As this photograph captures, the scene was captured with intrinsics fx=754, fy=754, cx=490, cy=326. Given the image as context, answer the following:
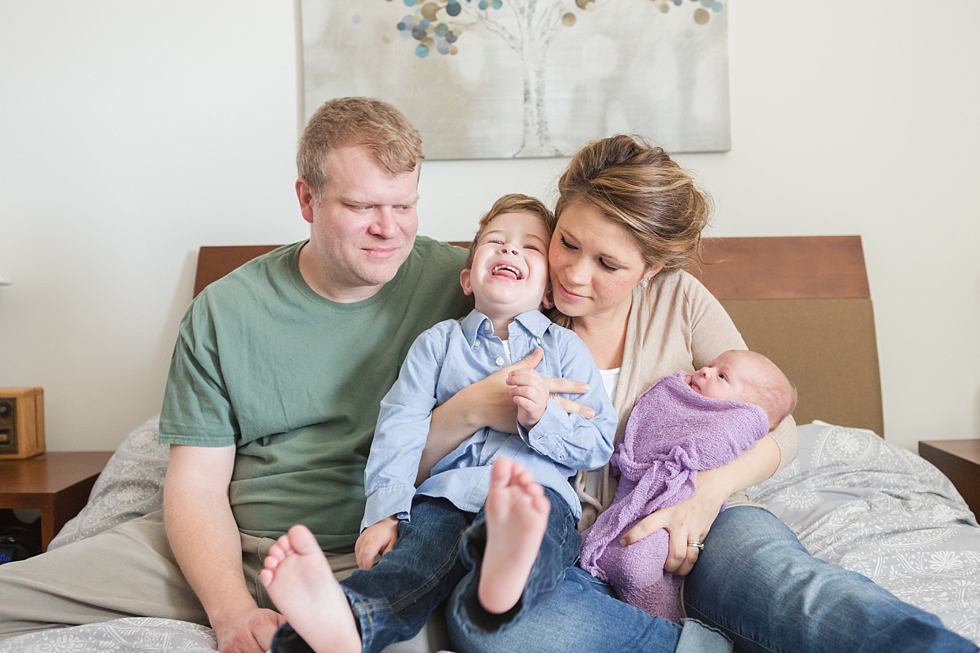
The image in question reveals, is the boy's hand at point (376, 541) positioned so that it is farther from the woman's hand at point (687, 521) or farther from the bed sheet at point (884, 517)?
the bed sheet at point (884, 517)

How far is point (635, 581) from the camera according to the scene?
4.11 ft

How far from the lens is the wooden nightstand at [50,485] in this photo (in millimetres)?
1979

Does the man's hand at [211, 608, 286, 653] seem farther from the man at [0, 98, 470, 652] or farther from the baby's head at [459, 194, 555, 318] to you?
the baby's head at [459, 194, 555, 318]

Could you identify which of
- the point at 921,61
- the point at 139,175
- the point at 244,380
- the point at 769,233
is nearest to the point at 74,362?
the point at 139,175

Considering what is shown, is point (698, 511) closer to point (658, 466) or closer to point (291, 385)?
point (658, 466)

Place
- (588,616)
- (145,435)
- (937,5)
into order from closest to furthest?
(588,616), (145,435), (937,5)

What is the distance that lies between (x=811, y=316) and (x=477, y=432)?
1392 mm

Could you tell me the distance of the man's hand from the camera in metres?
1.14

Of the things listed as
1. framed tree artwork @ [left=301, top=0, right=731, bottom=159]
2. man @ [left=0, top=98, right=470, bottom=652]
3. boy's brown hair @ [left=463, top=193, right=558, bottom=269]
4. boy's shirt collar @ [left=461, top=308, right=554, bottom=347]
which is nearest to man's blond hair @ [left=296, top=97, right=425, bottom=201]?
man @ [left=0, top=98, right=470, bottom=652]

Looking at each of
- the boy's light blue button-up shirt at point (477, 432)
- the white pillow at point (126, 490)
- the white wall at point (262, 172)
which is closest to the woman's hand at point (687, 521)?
the boy's light blue button-up shirt at point (477, 432)

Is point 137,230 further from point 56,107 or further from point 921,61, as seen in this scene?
point 921,61

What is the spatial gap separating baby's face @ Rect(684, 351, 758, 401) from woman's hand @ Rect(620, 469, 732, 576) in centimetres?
17

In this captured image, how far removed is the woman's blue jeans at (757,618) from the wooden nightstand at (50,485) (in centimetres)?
138

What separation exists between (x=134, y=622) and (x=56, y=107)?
1.99 meters
